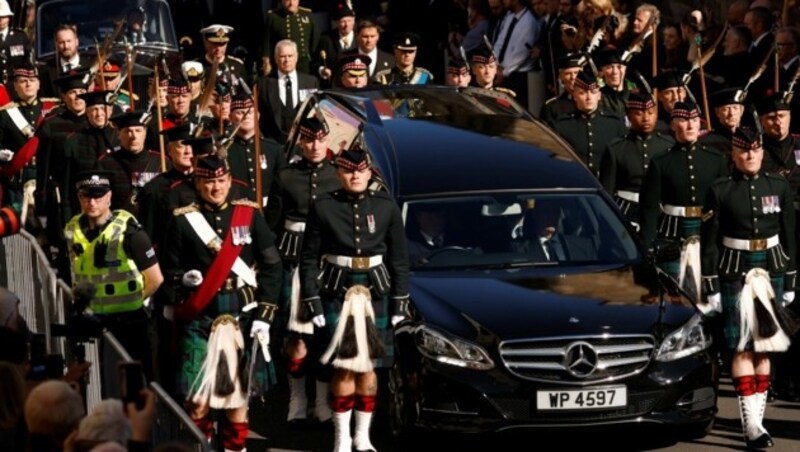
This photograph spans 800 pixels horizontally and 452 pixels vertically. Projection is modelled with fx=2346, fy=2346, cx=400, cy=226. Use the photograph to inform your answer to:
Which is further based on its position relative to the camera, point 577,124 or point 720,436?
point 577,124

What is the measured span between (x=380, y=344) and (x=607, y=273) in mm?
1510

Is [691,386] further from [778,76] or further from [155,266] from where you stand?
[778,76]

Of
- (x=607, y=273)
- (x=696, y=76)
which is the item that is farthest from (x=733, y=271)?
(x=696, y=76)

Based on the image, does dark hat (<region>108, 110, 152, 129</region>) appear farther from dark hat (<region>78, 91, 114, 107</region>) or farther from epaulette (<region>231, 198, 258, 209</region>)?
epaulette (<region>231, 198, 258, 209</region>)

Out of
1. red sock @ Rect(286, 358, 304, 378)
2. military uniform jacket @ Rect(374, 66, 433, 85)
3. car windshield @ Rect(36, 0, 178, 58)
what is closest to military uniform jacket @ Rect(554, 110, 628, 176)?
military uniform jacket @ Rect(374, 66, 433, 85)

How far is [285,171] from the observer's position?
51.1 feet

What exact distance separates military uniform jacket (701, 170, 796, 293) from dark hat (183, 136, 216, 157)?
3081 mm

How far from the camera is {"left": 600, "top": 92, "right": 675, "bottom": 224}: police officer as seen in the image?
16.3 m

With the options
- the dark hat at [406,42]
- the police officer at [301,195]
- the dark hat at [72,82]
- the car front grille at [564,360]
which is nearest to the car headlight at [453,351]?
the car front grille at [564,360]

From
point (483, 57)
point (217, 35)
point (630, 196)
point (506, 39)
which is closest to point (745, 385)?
point (630, 196)

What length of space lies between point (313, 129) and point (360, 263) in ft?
5.97

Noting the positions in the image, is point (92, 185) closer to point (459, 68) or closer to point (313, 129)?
point (313, 129)

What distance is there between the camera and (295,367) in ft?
48.5

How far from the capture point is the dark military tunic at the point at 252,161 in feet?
54.6
